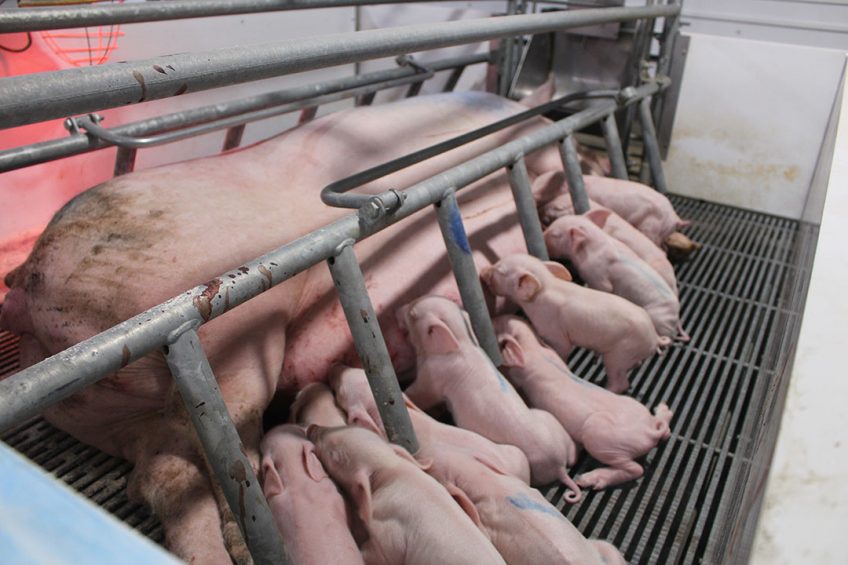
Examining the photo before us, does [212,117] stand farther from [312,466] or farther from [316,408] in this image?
[312,466]

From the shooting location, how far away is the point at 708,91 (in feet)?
11.2

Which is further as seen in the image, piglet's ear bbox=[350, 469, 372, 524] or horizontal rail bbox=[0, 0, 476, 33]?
horizontal rail bbox=[0, 0, 476, 33]

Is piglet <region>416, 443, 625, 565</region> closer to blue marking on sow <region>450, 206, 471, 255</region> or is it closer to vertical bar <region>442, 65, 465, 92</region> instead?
blue marking on sow <region>450, 206, 471, 255</region>

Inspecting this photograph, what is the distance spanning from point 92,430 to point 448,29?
1.20 meters

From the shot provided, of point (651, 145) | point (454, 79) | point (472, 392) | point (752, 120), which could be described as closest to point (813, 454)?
point (472, 392)

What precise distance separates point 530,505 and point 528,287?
0.78 meters

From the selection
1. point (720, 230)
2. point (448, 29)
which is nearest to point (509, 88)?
point (720, 230)

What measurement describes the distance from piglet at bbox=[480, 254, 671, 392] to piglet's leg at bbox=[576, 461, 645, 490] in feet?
1.12

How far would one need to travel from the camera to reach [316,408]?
5.54ft

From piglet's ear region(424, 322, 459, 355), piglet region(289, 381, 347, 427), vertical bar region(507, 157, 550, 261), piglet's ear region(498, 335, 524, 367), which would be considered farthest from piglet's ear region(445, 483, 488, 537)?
vertical bar region(507, 157, 550, 261)

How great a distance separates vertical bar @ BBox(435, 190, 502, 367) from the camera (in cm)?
182

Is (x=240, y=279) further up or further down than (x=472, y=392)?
further up

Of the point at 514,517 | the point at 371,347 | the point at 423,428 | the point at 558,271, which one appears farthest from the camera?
the point at 558,271

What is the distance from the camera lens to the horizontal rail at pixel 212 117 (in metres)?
1.76
